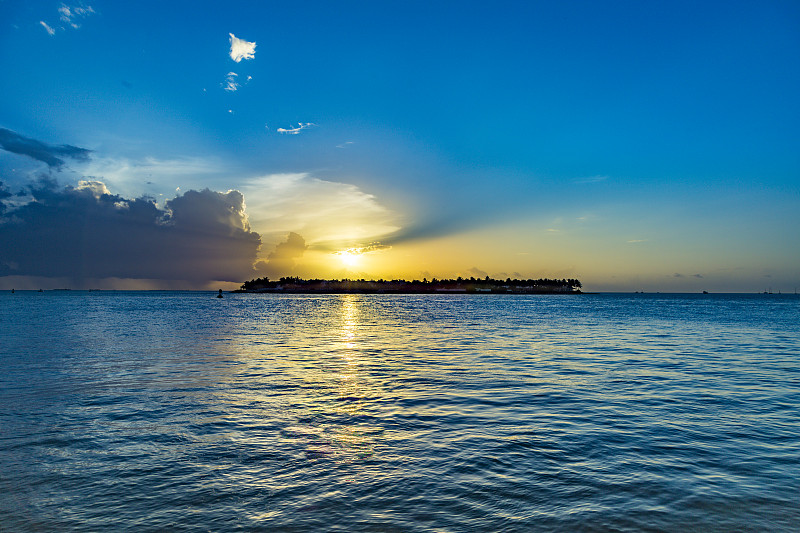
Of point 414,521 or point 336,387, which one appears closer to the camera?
point 414,521

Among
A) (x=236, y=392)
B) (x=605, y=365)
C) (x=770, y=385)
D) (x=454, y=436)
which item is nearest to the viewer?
(x=454, y=436)

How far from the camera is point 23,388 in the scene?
65.8ft

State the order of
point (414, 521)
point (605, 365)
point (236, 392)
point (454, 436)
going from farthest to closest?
point (605, 365), point (236, 392), point (454, 436), point (414, 521)

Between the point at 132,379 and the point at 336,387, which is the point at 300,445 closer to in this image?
the point at 336,387

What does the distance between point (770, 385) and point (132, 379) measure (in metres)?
30.7

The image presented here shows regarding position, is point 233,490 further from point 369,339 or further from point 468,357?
point 369,339

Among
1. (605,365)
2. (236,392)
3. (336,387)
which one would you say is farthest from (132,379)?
(605,365)

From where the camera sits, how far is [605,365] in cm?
2769

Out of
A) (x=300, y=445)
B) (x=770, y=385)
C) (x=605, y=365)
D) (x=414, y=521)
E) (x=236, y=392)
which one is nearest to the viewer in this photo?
(x=414, y=521)

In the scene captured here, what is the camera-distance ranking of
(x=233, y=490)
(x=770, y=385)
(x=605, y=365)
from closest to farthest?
(x=233, y=490), (x=770, y=385), (x=605, y=365)

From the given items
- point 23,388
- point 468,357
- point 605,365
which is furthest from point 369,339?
point 23,388

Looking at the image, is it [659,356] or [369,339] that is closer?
[659,356]

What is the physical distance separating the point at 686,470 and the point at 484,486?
504cm

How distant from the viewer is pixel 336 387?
20266 mm
